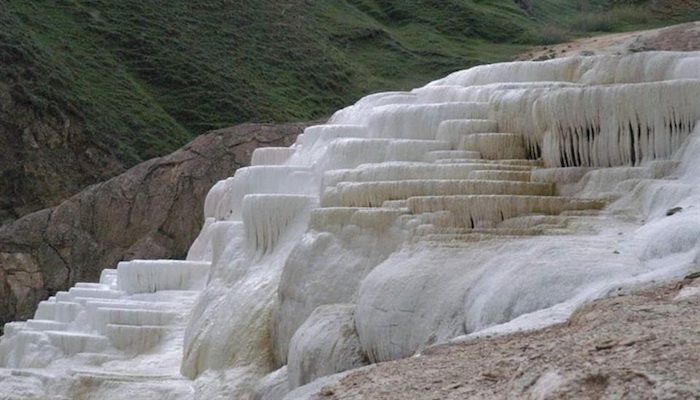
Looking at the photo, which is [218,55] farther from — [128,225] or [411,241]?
[411,241]

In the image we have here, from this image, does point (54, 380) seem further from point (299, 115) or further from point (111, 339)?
point (299, 115)

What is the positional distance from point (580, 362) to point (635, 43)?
2618cm

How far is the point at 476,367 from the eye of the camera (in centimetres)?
811

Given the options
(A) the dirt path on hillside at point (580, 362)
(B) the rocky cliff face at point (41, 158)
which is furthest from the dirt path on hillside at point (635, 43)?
(A) the dirt path on hillside at point (580, 362)

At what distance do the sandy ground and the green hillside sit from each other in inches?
1185

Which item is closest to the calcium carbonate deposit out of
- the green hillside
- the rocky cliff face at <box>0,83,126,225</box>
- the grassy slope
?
the rocky cliff face at <box>0,83,126,225</box>

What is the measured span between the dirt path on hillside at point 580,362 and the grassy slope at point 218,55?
30985 millimetres

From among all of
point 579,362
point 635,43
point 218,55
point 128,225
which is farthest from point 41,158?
point 579,362

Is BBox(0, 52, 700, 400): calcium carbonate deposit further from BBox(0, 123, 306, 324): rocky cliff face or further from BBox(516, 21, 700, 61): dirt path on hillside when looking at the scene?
BBox(516, 21, 700, 61): dirt path on hillside

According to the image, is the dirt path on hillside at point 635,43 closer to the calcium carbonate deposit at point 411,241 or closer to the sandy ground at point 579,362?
the calcium carbonate deposit at point 411,241

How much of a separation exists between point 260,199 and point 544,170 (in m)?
4.13

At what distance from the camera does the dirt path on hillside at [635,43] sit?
95.1ft

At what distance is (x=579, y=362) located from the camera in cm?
712

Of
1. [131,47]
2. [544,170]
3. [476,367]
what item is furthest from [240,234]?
[131,47]
